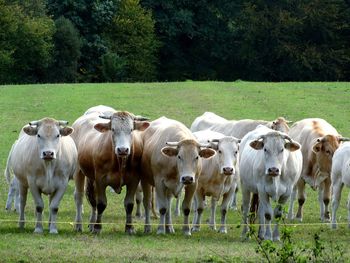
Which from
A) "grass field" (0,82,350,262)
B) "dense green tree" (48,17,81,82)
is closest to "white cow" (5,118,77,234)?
"grass field" (0,82,350,262)

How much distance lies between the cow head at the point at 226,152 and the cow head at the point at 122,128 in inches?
64.1

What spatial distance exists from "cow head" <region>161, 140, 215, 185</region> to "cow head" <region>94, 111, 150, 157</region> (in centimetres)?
68

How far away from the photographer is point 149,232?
18.1m

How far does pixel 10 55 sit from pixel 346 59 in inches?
949

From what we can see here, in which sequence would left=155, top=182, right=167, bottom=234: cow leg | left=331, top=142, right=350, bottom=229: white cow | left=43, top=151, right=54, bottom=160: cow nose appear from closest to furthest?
1. left=43, top=151, right=54, bottom=160: cow nose
2. left=155, top=182, right=167, bottom=234: cow leg
3. left=331, top=142, right=350, bottom=229: white cow

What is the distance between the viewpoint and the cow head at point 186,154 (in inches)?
695

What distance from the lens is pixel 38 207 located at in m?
17.5

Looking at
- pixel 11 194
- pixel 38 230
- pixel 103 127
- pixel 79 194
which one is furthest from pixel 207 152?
pixel 11 194

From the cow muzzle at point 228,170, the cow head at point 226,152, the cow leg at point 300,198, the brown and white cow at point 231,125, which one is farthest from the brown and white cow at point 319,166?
the cow muzzle at point 228,170

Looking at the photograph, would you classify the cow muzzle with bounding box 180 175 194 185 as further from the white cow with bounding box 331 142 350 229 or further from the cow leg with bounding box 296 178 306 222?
the cow leg with bounding box 296 178 306 222

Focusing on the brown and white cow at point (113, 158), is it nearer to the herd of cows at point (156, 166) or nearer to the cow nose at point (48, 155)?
the herd of cows at point (156, 166)

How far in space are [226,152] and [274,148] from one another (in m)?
1.82

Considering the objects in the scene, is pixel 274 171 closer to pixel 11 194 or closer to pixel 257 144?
pixel 257 144

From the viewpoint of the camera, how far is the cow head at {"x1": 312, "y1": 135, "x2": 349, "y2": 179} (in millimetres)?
21125
